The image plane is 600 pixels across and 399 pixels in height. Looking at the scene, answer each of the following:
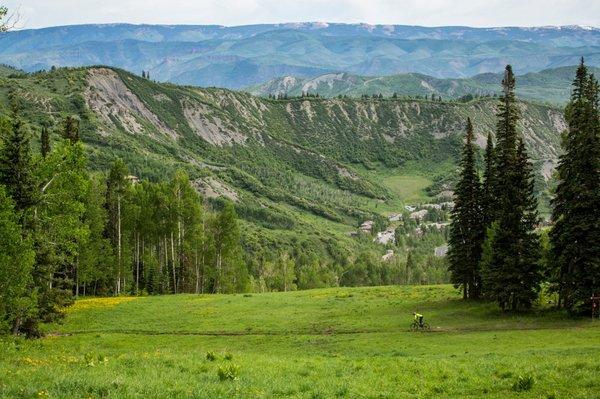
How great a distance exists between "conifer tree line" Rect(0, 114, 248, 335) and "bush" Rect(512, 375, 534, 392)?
30.1m

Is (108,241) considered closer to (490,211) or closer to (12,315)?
(12,315)

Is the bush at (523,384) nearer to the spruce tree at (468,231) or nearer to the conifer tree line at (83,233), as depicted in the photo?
the conifer tree line at (83,233)

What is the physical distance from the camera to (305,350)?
128 feet

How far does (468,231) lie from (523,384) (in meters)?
43.9

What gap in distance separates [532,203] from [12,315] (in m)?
45.6

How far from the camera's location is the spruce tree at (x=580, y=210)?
49094 mm

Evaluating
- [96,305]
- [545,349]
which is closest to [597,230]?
[545,349]

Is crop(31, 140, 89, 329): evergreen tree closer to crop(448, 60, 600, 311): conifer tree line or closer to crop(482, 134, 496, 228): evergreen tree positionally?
crop(448, 60, 600, 311): conifer tree line

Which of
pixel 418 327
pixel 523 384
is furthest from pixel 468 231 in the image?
pixel 523 384

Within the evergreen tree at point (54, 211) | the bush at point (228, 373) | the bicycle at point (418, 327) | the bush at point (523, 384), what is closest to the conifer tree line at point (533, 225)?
the bicycle at point (418, 327)

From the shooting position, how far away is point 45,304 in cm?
4572

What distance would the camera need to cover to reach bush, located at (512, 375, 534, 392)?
848 inches

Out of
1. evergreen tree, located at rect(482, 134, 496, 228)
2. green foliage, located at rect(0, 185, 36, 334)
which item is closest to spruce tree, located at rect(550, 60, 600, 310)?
evergreen tree, located at rect(482, 134, 496, 228)

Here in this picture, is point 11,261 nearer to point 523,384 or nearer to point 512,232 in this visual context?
point 523,384
